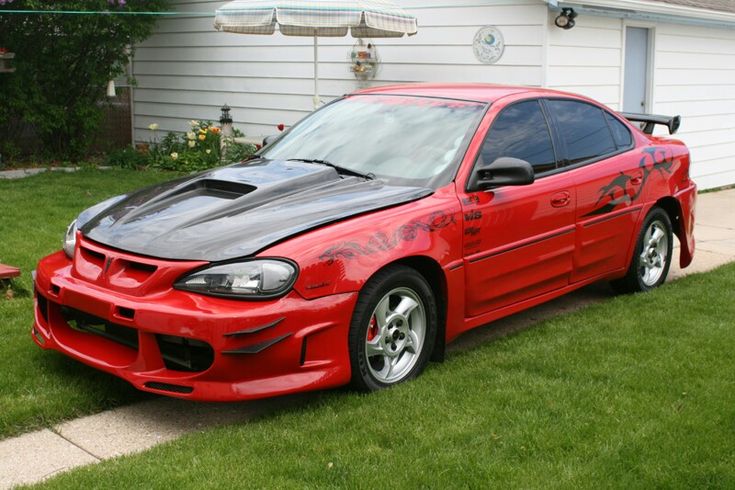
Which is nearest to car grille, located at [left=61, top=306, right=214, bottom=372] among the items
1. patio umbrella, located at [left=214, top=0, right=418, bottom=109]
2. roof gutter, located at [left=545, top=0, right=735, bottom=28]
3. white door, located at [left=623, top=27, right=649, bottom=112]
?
patio umbrella, located at [left=214, top=0, right=418, bottom=109]

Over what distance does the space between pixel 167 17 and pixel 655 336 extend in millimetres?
11586

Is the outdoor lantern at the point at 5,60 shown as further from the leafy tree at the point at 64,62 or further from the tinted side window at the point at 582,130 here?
the tinted side window at the point at 582,130

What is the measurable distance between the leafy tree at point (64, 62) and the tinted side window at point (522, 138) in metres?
8.45

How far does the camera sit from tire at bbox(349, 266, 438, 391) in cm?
439

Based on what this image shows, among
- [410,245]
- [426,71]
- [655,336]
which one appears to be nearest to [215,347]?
[410,245]

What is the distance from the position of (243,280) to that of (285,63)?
947 cm

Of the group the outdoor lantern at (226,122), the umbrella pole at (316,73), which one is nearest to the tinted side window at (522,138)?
the umbrella pole at (316,73)

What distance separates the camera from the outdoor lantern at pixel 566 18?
9.92 m

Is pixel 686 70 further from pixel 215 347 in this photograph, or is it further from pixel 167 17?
pixel 215 347

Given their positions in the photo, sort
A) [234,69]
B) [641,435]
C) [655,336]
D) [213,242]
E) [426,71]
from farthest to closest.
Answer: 1. [234,69]
2. [426,71]
3. [655,336]
4. [213,242]
5. [641,435]

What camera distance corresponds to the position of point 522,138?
219 inches

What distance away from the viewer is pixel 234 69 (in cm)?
1403

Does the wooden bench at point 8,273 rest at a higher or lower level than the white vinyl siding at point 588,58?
lower

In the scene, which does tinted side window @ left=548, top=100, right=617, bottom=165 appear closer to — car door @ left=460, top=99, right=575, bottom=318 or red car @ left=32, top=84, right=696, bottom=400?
red car @ left=32, top=84, right=696, bottom=400
